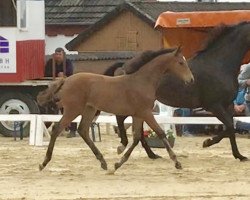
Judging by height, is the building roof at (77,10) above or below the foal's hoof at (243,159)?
above

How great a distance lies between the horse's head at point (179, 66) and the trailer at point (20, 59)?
6.13m

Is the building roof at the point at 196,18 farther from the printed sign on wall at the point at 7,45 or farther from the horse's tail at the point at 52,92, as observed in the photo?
the horse's tail at the point at 52,92

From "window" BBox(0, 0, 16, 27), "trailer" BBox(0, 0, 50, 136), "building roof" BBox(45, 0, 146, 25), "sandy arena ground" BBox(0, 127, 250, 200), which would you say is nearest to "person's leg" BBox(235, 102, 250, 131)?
"sandy arena ground" BBox(0, 127, 250, 200)

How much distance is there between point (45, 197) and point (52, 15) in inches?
1063

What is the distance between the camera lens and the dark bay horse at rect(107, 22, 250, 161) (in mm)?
16172

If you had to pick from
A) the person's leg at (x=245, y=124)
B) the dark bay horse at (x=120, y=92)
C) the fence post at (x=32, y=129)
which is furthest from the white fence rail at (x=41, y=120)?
the dark bay horse at (x=120, y=92)

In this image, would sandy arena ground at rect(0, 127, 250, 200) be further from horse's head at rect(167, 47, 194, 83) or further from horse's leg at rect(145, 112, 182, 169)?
horse's head at rect(167, 47, 194, 83)

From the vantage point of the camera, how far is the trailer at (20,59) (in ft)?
65.9

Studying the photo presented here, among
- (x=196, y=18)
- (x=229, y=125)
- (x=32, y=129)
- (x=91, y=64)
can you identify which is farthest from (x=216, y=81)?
(x=91, y=64)

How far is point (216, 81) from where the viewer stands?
16.3 m

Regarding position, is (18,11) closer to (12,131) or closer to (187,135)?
(12,131)

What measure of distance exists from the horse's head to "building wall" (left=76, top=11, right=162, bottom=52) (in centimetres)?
1931

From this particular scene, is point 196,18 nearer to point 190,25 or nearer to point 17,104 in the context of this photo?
point 190,25

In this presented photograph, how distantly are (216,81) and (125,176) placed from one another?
297cm
